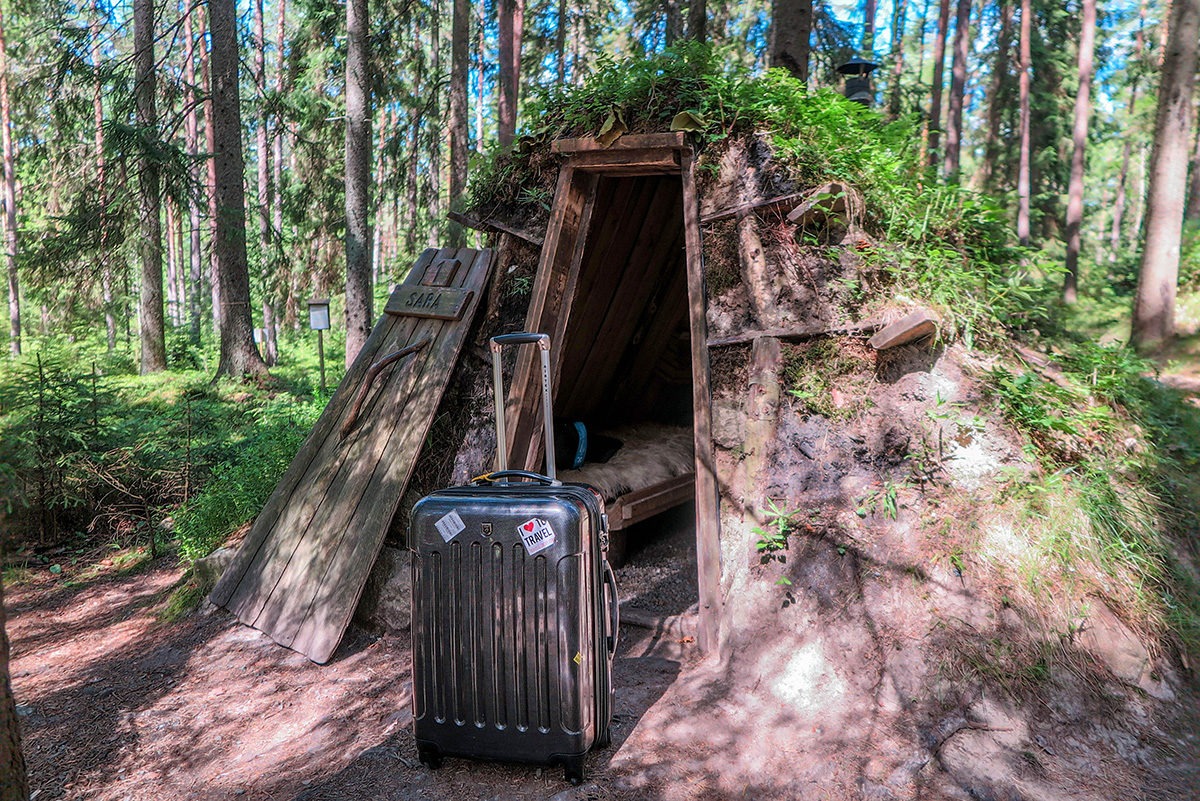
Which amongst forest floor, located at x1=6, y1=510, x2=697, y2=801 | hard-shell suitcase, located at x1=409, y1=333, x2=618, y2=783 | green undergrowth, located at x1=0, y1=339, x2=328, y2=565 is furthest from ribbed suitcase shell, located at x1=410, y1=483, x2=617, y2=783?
green undergrowth, located at x1=0, y1=339, x2=328, y2=565

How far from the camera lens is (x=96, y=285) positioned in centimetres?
866

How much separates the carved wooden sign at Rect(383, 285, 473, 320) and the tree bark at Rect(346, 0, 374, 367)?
13.8 ft

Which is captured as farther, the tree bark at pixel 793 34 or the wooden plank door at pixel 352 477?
the tree bark at pixel 793 34

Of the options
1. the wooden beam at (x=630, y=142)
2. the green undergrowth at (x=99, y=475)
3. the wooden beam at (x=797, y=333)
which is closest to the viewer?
the wooden beam at (x=797, y=333)

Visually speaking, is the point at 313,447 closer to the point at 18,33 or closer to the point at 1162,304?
the point at 1162,304

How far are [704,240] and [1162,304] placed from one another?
6797 millimetres

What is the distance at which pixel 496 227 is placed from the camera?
5.32 m

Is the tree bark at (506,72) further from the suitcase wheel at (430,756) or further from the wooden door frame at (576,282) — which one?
the suitcase wheel at (430,756)

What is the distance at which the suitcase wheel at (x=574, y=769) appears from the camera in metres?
2.96

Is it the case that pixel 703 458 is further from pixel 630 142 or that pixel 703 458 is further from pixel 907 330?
pixel 630 142

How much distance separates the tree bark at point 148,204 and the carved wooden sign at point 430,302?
15.0 ft

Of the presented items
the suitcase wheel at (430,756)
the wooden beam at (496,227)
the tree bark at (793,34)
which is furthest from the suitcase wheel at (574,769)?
the tree bark at (793,34)

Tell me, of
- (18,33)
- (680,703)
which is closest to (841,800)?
(680,703)

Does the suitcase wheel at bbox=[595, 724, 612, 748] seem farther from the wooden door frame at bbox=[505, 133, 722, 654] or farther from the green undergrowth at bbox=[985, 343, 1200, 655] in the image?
the green undergrowth at bbox=[985, 343, 1200, 655]
